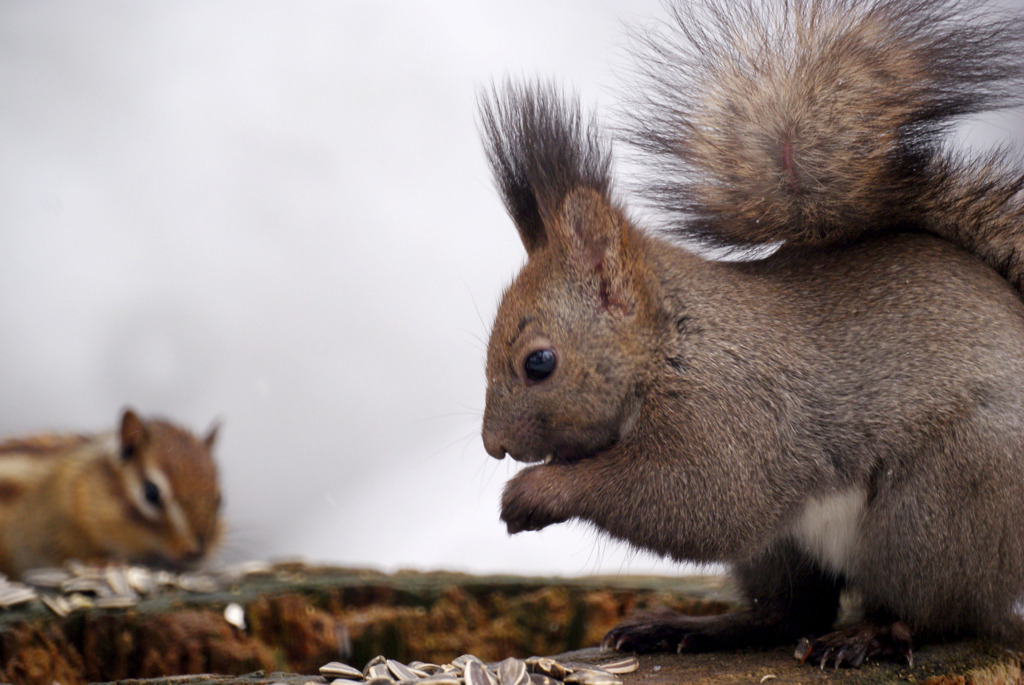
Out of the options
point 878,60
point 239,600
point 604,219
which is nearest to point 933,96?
point 878,60

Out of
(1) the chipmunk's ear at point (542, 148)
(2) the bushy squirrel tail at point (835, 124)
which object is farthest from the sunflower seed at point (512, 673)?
(2) the bushy squirrel tail at point (835, 124)

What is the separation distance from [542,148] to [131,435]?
1.41 m

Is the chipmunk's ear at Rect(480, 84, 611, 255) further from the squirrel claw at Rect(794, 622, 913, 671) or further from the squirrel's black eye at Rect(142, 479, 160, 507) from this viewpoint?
the squirrel's black eye at Rect(142, 479, 160, 507)

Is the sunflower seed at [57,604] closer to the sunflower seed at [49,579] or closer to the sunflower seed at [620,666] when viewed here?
the sunflower seed at [49,579]

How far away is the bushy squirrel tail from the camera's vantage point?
1.50 metres

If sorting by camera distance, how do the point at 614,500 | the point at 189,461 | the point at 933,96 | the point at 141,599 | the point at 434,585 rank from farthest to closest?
the point at 189,461
the point at 434,585
the point at 141,599
the point at 933,96
the point at 614,500

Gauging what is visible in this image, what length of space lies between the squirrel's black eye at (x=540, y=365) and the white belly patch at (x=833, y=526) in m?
0.46

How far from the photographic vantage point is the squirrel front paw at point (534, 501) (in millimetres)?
1378

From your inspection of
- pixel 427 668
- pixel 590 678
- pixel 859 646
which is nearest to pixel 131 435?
pixel 427 668

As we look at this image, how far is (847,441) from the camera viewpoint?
1411mm

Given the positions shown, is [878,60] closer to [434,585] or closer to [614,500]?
[614,500]

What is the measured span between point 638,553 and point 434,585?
74cm

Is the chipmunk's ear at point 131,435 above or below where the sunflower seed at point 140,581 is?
above

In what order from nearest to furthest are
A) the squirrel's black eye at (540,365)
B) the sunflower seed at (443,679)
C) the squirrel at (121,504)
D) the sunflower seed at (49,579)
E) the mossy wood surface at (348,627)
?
the sunflower seed at (443,679) < the squirrel's black eye at (540,365) < the mossy wood surface at (348,627) < the sunflower seed at (49,579) < the squirrel at (121,504)
